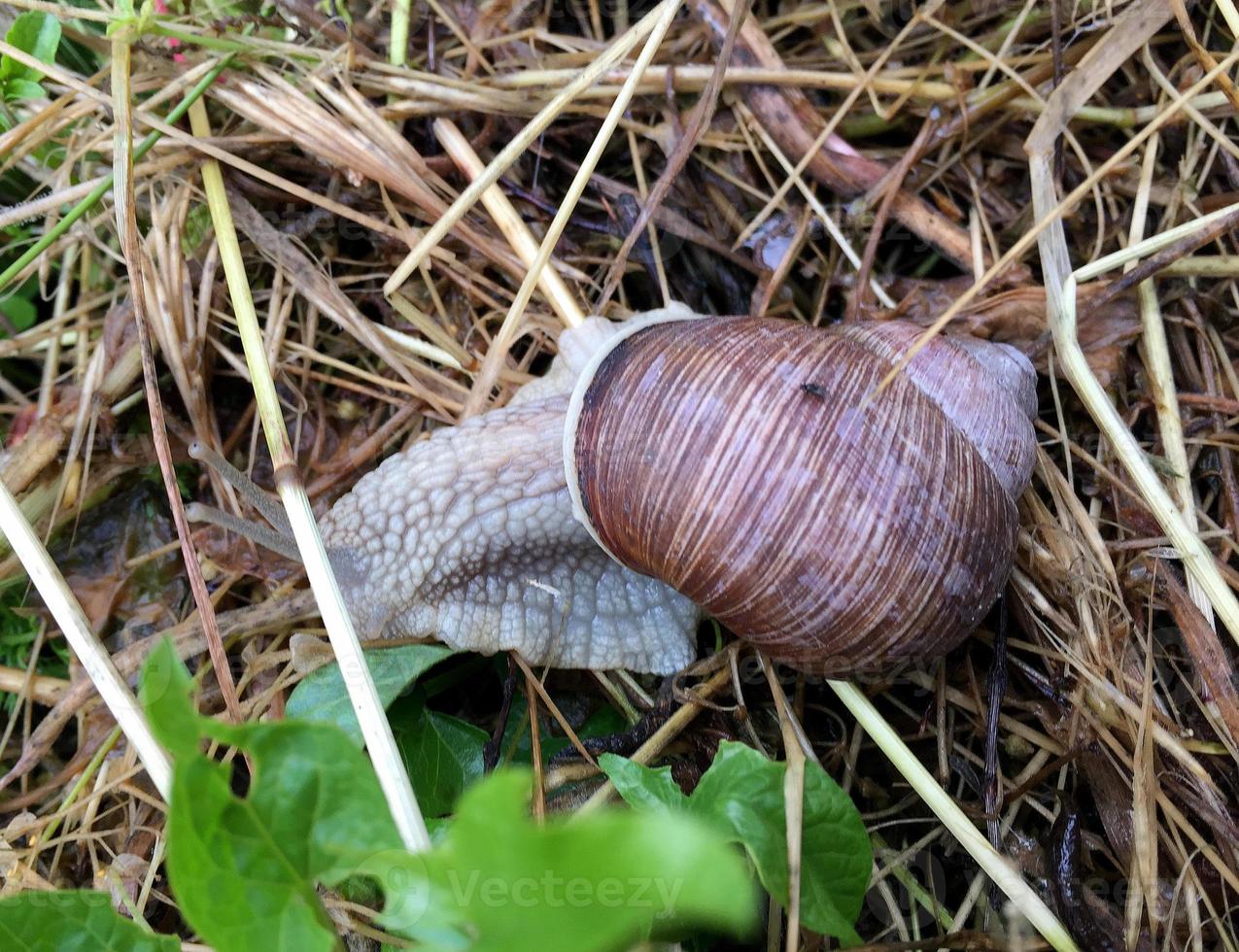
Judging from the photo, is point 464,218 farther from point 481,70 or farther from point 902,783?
point 902,783

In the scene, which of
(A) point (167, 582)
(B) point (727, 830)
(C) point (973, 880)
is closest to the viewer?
(B) point (727, 830)

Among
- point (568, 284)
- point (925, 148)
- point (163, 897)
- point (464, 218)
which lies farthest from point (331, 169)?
point (163, 897)

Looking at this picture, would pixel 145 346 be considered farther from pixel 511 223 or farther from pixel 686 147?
pixel 686 147

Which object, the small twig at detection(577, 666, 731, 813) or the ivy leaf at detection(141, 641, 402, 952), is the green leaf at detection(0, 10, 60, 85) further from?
the small twig at detection(577, 666, 731, 813)

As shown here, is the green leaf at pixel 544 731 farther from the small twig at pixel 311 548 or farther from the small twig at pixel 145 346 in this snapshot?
the small twig at pixel 145 346

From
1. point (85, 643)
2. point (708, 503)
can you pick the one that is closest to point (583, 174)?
point (708, 503)

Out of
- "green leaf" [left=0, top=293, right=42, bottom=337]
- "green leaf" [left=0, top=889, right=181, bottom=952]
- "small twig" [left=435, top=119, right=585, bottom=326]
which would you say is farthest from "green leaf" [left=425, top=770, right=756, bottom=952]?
"green leaf" [left=0, top=293, right=42, bottom=337]
